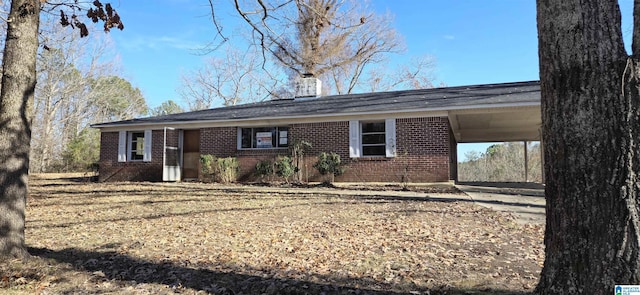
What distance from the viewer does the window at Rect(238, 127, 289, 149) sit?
14.5 metres

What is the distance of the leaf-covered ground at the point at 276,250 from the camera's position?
3.47m

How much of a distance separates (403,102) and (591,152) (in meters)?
11.7

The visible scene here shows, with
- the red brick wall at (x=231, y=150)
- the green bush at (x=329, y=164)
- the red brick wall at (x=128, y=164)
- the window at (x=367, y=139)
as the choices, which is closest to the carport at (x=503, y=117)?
the window at (x=367, y=139)

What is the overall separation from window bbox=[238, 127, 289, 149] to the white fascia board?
342 millimetres

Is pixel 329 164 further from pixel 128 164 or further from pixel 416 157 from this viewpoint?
pixel 128 164

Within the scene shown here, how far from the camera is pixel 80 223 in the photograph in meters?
6.51

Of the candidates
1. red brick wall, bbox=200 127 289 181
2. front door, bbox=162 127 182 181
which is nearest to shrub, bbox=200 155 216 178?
red brick wall, bbox=200 127 289 181

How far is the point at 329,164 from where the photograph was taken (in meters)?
13.0

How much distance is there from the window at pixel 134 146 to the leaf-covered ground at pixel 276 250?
7.83 meters

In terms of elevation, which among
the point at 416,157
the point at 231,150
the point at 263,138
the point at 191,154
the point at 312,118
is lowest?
the point at 416,157

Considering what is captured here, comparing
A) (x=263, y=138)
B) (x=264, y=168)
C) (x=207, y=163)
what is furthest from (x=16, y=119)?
(x=263, y=138)

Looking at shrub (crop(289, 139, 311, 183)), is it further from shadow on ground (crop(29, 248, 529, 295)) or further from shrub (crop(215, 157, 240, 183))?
shadow on ground (crop(29, 248, 529, 295))

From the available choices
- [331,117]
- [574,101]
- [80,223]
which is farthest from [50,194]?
[574,101]

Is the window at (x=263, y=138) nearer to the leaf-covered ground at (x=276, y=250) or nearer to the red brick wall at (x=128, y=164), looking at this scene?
the red brick wall at (x=128, y=164)
